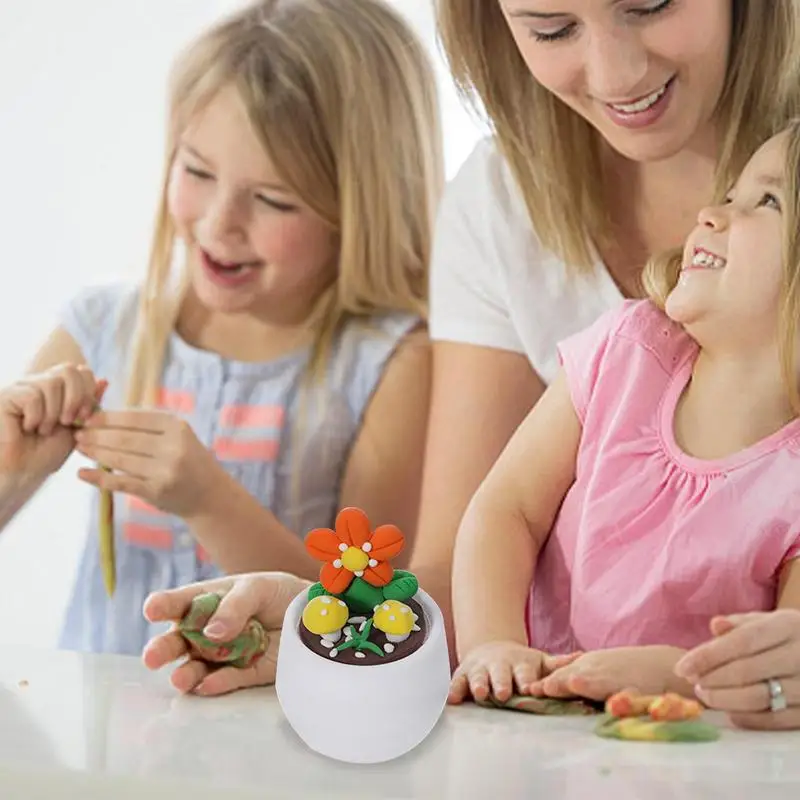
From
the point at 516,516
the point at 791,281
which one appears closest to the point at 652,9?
the point at 791,281

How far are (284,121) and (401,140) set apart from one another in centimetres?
10

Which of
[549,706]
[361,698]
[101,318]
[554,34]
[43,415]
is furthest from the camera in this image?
[101,318]

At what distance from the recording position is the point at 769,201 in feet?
2.71

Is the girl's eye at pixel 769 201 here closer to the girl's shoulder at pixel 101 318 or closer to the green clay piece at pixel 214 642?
the green clay piece at pixel 214 642

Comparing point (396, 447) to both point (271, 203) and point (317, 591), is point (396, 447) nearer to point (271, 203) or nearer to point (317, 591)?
point (271, 203)

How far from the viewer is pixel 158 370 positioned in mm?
1195

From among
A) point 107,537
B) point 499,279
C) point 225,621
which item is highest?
point 499,279

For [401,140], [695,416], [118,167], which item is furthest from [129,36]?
[695,416]

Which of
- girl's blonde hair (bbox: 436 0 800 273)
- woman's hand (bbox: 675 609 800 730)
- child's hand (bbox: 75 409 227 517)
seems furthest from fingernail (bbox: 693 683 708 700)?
child's hand (bbox: 75 409 227 517)

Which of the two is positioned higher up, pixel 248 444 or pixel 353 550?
pixel 353 550

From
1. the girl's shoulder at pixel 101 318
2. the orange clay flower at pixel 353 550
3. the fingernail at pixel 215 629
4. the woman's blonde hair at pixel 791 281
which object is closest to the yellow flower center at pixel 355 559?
the orange clay flower at pixel 353 550

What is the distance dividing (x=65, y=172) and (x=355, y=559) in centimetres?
71

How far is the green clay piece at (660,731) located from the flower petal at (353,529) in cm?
17

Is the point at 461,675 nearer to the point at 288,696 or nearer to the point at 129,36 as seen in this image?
the point at 288,696
